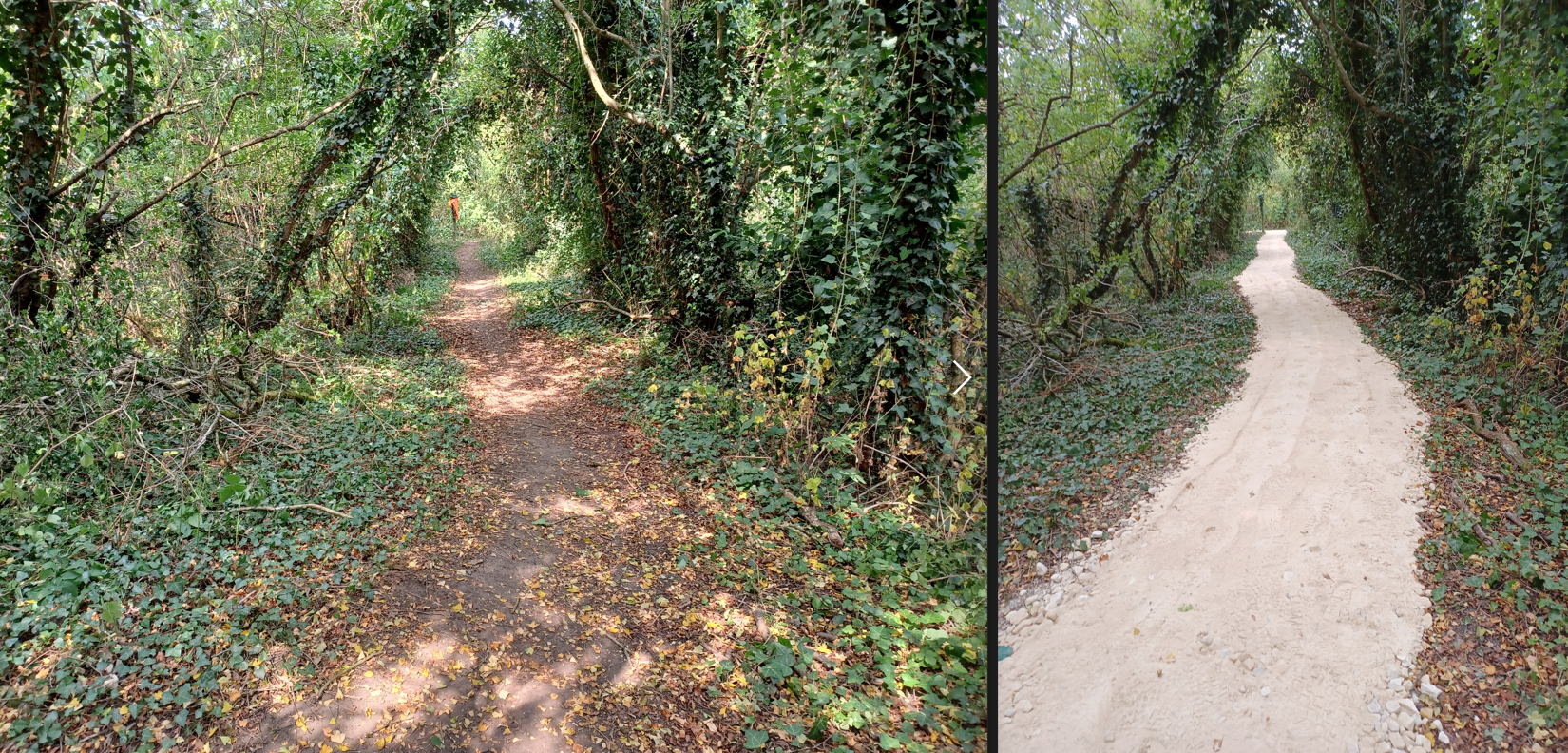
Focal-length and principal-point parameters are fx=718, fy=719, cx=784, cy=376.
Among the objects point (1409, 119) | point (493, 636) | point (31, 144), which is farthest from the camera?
point (31, 144)

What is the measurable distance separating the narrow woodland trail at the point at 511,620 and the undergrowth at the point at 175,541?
0.64ft

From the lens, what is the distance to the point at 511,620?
302cm

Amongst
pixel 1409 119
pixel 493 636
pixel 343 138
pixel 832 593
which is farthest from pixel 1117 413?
pixel 343 138

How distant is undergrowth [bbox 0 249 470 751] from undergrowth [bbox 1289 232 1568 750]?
3095 mm

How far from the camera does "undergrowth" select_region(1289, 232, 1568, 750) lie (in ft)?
1.89

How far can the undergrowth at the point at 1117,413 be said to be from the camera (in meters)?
0.88

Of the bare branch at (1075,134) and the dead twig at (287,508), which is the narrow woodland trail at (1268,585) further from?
the dead twig at (287,508)

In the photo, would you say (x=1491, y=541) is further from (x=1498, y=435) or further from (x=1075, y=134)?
(x=1075, y=134)

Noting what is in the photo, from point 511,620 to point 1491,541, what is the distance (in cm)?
310

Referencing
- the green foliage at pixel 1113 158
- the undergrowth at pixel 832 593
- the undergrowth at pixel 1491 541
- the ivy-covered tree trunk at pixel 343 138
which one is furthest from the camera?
the ivy-covered tree trunk at pixel 343 138

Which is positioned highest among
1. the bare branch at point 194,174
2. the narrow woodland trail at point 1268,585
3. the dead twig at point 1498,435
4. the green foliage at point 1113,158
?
the bare branch at point 194,174

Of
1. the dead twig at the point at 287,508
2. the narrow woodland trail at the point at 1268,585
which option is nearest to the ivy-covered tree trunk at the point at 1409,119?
the narrow woodland trail at the point at 1268,585

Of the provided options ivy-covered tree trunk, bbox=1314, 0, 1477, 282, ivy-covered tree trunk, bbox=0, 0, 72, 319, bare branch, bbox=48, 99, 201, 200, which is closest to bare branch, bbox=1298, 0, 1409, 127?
ivy-covered tree trunk, bbox=1314, 0, 1477, 282

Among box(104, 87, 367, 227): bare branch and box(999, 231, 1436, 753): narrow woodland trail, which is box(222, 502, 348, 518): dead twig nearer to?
box(104, 87, 367, 227): bare branch
